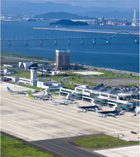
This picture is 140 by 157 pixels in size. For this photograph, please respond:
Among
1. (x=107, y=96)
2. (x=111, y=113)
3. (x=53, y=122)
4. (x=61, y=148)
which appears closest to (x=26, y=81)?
(x=107, y=96)

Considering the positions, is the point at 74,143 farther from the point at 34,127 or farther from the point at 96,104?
the point at 96,104

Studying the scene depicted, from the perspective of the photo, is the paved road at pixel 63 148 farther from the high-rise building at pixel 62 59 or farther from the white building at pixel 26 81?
the high-rise building at pixel 62 59

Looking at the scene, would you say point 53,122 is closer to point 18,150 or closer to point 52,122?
point 52,122

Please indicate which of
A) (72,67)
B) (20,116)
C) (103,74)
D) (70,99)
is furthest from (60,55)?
(20,116)

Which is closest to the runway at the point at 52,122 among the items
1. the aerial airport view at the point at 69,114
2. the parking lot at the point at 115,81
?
the aerial airport view at the point at 69,114

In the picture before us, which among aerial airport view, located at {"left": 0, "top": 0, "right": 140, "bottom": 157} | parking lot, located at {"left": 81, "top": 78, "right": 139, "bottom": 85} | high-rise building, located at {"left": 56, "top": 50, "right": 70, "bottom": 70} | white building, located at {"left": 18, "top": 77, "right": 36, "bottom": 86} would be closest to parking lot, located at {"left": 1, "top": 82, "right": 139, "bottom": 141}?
aerial airport view, located at {"left": 0, "top": 0, "right": 140, "bottom": 157}

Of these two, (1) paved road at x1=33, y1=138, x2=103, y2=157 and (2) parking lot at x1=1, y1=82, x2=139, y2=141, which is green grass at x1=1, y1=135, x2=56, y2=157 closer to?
(1) paved road at x1=33, y1=138, x2=103, y2=157

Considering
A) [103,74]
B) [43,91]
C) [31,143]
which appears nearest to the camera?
[31,143]
